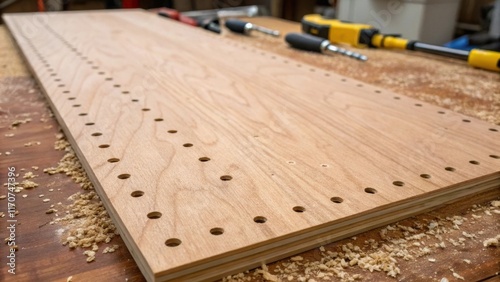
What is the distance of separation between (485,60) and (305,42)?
2.39 ft

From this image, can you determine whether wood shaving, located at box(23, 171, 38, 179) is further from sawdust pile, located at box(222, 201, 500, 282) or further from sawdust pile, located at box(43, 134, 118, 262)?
sawdust pile, located at box(222, 201, 500, 282)

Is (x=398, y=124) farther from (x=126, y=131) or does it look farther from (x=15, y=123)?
(x=15, y=123)

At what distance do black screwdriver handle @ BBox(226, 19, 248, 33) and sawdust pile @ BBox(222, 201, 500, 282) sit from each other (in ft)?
6.03

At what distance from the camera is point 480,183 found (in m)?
0.81

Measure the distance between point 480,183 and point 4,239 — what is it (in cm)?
80

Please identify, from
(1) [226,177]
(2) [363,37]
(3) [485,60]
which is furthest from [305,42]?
(1) [226,177]

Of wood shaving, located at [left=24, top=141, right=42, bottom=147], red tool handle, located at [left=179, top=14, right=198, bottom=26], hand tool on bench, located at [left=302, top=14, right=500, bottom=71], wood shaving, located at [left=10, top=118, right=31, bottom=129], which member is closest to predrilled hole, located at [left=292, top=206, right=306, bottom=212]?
wood shaving, located at [left=24, top=141, right=42, bottom=147]

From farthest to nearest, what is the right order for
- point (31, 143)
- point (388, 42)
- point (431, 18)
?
point (431, 18) → point (388, 42) → point (31, 143)

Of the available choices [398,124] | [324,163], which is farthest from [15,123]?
[398,124]

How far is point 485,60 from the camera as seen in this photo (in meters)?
1.70

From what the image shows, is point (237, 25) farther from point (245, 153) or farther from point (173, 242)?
point (173, 242)

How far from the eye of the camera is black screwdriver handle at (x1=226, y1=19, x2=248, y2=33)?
2.38m

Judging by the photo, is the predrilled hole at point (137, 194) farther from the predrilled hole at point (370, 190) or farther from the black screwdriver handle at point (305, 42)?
the black screwdriver handle at point (305, 42)

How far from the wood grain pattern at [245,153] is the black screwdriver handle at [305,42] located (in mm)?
437
